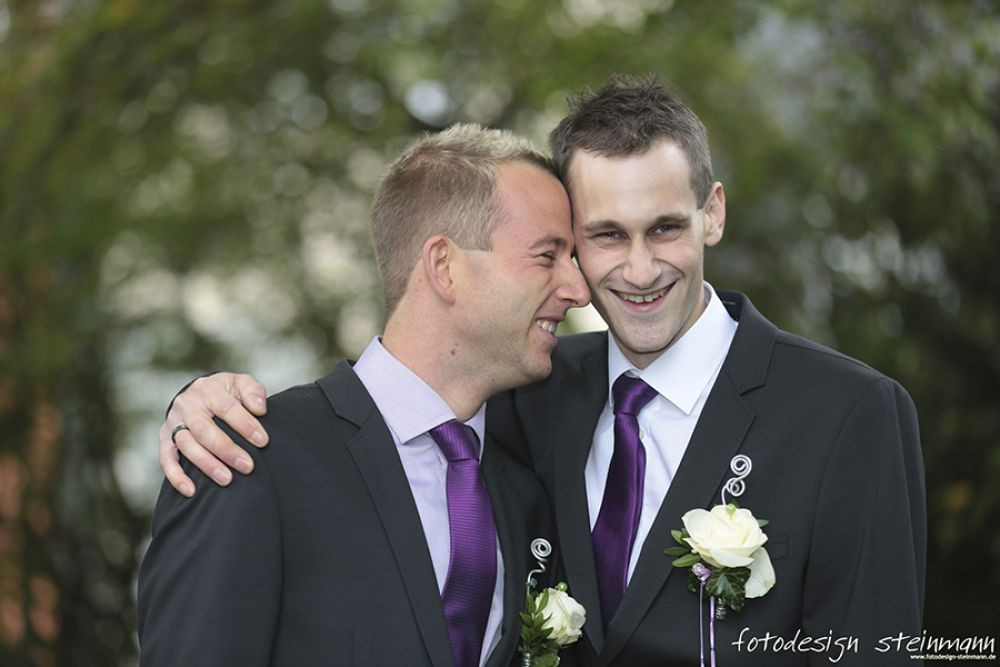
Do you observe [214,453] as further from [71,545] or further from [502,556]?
[71,545]

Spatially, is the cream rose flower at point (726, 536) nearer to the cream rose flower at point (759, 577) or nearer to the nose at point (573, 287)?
the cream rose flower at point (759, 577)

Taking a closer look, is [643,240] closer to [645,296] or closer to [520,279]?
[645,296]

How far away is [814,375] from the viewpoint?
3.42 metres

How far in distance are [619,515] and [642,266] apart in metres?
0.69

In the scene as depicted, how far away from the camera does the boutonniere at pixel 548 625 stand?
3.23 m

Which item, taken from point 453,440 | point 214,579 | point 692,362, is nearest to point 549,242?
point 692,362

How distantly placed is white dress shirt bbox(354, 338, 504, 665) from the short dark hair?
2.52 feet

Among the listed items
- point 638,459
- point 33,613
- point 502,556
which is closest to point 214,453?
point 502,556

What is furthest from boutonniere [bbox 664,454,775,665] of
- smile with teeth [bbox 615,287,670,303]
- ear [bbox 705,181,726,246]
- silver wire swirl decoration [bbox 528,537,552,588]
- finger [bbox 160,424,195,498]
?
finger [bbox 160,424,195,498]

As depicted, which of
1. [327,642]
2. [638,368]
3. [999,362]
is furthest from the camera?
[999,362]

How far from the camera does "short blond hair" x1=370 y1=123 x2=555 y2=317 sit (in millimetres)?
3631

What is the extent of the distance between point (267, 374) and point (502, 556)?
18.9 ft

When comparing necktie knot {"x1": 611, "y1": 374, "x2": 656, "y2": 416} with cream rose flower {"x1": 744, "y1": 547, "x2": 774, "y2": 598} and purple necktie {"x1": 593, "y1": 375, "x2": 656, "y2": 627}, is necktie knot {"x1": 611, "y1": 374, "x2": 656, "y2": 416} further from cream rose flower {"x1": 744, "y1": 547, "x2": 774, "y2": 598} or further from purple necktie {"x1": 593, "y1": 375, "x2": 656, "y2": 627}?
cream rose flower {"x1": 744, "y1": 547, "x2": 774, "y2": 598}

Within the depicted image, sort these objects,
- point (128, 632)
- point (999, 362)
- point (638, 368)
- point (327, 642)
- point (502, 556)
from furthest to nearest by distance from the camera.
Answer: point (128, 632) < point (999, 362) < point (638, 368) < point (502, 556) < point (327, 642)
